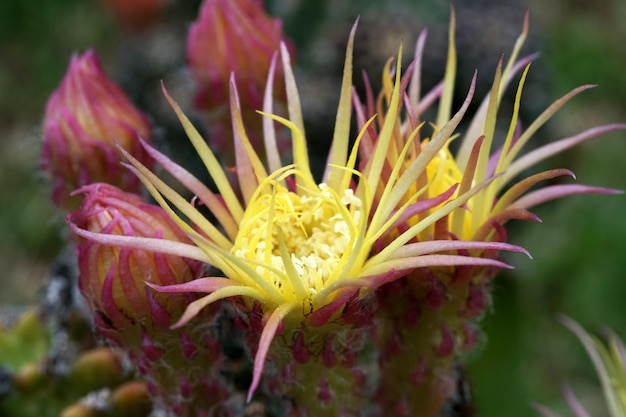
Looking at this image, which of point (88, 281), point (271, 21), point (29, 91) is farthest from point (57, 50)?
point (88, 281)

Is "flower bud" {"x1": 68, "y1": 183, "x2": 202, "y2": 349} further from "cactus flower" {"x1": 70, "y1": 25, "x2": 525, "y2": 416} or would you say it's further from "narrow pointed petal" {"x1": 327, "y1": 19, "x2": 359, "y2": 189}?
"narrow pointed petal" {"x1": 327, "y1": 19, "x2": 359, "y2": 189}

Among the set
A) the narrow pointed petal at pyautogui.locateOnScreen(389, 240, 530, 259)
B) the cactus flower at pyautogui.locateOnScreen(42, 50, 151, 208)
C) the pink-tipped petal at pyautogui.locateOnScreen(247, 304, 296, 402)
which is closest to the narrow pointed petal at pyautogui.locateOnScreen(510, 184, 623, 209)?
the narrow pointed petal at pyautogui.locateOnScreen(389, 240, 530, 259)

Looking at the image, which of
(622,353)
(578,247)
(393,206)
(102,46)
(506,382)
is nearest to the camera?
(393,206)

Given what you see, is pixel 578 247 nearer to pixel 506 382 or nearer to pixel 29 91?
pixel 506 382

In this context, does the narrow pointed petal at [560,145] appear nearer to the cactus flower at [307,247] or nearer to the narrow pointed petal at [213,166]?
the cactus flower at [307,247]

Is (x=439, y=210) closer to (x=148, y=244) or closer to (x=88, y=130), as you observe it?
(x=148, y=244)

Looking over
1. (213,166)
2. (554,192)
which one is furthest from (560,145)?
(213,166)

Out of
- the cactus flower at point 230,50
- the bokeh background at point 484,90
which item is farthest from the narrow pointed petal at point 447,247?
the bokeh background at point 484,90
